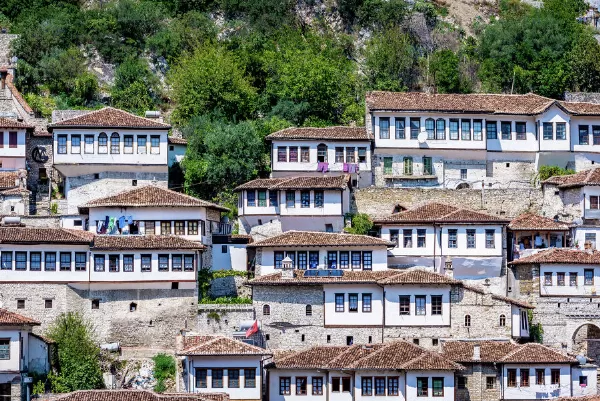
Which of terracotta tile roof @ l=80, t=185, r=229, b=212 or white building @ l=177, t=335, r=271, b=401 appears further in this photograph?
terracotta tile roof @ l=80, t=185, r=229, b=212

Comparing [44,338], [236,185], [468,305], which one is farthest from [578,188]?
[44,338]

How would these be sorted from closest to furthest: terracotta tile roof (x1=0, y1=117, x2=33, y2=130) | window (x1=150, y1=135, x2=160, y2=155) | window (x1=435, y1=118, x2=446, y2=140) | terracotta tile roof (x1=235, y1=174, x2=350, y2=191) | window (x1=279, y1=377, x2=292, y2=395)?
window (x1=279, y1=377, x2=292, y2=395), terracotta tile roof (x1=235, y1=174, x2=350, y2=191), window (x1=150, y1=135, x2=160, y2=155), terracotta tile roof (x1=0, y1=117, x2=33, y2=130), window (x1=435, y1=118, x2=446, y2=140)

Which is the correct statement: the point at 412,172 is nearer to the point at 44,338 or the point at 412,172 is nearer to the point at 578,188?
the point at 578,188

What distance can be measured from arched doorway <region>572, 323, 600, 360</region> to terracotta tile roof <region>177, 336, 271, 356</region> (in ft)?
57.1

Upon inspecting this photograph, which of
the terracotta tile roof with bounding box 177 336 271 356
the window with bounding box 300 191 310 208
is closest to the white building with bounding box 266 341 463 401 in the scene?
the terracotta tile roof with bounding box 177 336 271 356

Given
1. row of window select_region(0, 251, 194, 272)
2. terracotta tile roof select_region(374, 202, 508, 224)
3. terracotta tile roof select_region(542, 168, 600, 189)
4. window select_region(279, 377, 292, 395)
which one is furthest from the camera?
terracotta tile roof select_region(542, 168, 600, 189)

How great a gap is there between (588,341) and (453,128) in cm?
1505

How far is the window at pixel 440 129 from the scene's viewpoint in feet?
274

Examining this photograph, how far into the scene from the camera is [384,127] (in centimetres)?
8344

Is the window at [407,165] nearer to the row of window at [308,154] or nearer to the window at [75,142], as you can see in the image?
the row of window at [308,154]

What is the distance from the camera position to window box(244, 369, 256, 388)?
218 ft

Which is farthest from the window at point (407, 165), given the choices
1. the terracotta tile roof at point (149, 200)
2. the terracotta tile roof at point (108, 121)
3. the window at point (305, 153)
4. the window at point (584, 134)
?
the terracotta tile roof at point (108, 121)

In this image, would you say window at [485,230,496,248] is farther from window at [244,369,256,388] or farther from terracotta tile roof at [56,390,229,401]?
terracotta tile roof at [56,390,229,401]

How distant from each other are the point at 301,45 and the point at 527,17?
53.2 ft
